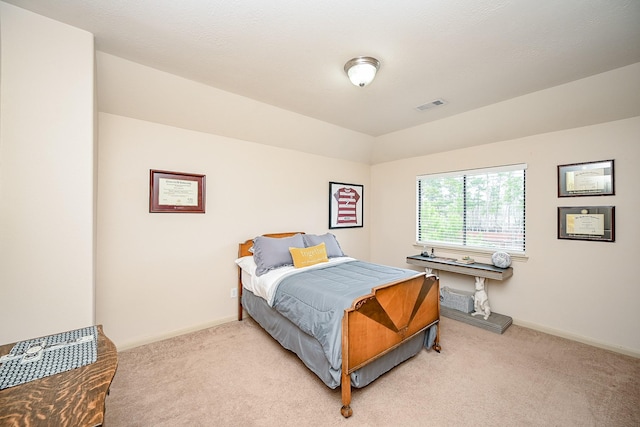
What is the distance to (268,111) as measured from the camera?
10.3 feet

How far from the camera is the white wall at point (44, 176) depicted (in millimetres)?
1635

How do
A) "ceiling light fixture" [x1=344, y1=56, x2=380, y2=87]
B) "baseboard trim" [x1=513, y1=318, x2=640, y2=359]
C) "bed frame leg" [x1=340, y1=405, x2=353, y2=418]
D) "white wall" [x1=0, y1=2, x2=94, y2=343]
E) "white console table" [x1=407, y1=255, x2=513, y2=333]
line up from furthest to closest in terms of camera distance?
1. "white console table" [x1=407, y1=255, x2=513, y2=333]
2. "baseboard trim" [x1=513, y1=318, x2=640, y2=359]
3. "ceiling light fixture" [x1=344, y1=56, x2=380, y2=87]
4. "bed frame leg" [x1=340, y1=405, x2=353, y2=418]
5. "white wall" [x1=0, y1=2, x2=94, y2=343]

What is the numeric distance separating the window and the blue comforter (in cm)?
161

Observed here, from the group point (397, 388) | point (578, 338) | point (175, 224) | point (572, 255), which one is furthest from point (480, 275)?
point (175, 224)

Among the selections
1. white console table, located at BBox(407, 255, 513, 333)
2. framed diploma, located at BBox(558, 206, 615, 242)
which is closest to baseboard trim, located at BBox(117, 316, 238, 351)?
white console table, located at BBox(407, 255, 513, 333)

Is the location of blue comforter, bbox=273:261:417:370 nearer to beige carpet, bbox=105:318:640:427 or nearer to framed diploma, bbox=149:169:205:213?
beige carpet, bbox=105:318:640:427

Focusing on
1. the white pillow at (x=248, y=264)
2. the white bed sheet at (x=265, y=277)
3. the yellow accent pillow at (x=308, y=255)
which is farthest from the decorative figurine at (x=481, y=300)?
the white pillow at (x=248, y=264)

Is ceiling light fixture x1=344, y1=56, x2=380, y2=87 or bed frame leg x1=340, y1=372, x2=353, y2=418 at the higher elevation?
ceiling light fixture x1=344, y1=56, x2=380, y2=87

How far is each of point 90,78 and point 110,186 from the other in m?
1.07

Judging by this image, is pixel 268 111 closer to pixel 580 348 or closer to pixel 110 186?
pixel 110 186

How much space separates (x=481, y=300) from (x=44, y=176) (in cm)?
429

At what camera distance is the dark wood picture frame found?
4340 mm

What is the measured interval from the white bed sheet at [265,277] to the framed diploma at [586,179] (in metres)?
2.57

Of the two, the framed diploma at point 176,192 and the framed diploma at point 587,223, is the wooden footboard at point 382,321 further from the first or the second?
the framed diploma at point 176,192
